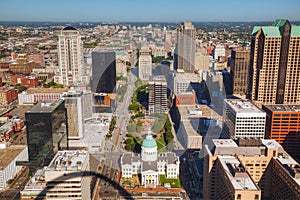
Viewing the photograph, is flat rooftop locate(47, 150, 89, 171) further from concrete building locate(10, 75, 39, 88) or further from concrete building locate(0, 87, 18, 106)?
concrete building locate(10, 75, 39, 88)

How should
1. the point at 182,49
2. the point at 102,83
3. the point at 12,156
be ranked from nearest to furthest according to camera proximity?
the point at 12,156
the point at 102,83
the point at 182,49

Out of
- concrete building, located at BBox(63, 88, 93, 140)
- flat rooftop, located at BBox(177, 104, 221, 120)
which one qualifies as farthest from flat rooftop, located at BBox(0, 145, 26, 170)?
flat rooftop, located at BBox(177, 104, 221, 120)

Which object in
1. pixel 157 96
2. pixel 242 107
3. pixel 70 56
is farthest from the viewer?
pixel 70 56

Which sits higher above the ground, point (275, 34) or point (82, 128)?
point (275, 34)

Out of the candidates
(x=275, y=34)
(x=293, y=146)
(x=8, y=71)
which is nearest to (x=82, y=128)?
(x=293, y=146)

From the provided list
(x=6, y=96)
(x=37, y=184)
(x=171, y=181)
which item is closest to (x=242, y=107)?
(x=171, y=181)

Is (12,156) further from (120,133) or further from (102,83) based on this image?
(102,83)

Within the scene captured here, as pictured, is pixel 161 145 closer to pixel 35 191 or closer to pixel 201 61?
pixel 35 191
